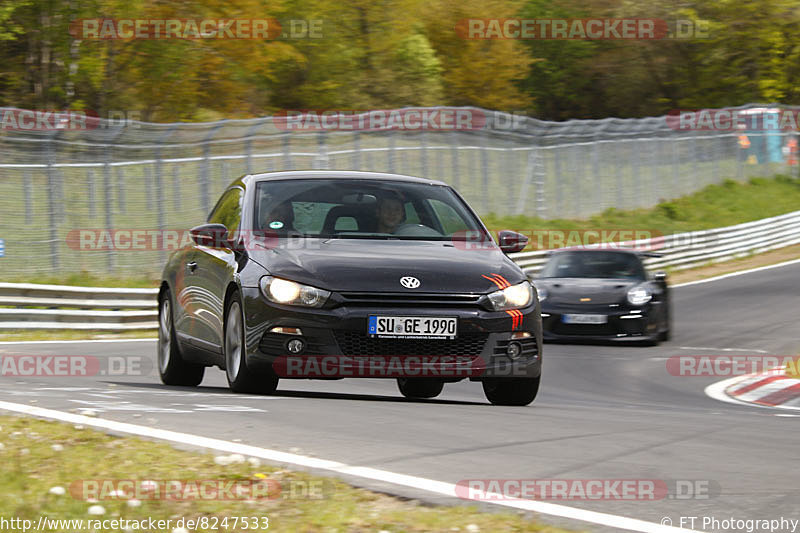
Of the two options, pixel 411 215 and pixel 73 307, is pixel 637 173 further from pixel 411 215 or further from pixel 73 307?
pixel 411 215

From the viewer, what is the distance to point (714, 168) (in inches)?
1796

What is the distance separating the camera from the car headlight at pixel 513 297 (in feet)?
27.9

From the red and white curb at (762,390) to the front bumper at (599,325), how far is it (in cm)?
300

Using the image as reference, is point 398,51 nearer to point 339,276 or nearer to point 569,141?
point 569,141

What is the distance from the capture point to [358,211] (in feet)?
30.6

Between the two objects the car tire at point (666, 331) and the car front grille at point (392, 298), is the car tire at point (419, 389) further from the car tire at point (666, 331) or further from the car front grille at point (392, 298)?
the car tire at point (666, 331)

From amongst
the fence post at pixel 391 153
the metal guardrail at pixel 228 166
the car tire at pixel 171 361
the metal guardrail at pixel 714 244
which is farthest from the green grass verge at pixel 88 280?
the car tire at pixel 171 361

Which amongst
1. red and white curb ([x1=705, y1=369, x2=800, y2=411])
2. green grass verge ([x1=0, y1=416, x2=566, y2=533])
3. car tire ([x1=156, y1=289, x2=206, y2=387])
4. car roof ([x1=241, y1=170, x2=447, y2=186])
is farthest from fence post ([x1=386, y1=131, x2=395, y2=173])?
green grass verge ([x1=0, y1=416, x2=566, y2=533])

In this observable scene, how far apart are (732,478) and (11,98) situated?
3593 centimetres

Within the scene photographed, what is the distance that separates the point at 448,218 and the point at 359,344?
5.39 ft

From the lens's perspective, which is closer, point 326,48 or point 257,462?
point 257,462

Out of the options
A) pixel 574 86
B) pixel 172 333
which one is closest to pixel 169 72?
pixel 172 333

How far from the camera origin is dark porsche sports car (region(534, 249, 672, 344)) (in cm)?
1766

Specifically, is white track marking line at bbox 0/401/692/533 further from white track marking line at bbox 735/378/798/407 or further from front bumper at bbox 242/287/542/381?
white track marking line at bbox 735/378/798/407
